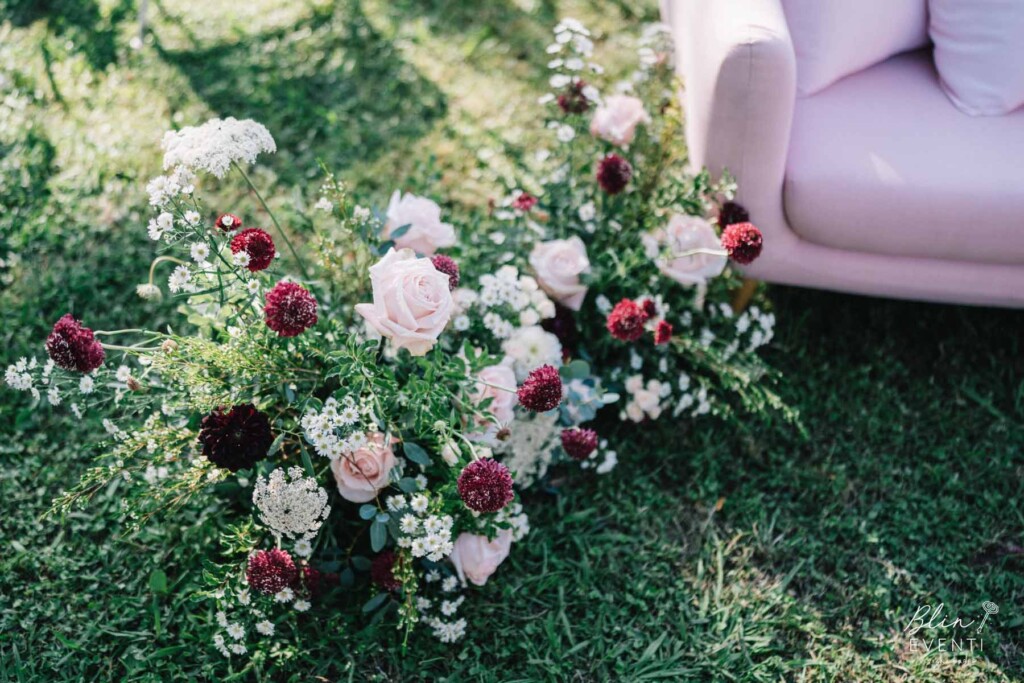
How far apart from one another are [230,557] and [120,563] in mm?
230

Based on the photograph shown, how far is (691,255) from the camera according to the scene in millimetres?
1840

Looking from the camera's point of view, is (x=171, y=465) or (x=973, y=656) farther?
(x=171, y=465)

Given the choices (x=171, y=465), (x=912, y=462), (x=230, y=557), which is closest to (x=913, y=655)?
(x=912, y=462)

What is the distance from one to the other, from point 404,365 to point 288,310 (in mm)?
373

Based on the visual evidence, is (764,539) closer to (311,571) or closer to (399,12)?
(311,571)

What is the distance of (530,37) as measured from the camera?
2869 millimetres

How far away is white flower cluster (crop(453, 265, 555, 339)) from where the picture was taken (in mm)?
1734

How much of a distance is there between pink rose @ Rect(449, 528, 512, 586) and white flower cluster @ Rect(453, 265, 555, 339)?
0.42 metres

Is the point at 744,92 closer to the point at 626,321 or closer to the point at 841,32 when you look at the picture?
the point at 841,32

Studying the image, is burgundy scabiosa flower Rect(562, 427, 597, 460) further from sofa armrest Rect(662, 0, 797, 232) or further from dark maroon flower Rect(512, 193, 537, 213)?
sofa armrest Rect(662, 0, 797, 232)

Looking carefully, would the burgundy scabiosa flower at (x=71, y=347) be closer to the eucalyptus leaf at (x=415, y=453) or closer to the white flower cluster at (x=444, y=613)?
the eucalyptus leaf at (x=415, y=453)

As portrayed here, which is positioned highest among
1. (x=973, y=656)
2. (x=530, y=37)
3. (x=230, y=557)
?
(x=530, y=37)

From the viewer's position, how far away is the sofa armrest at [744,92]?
5.42 feet

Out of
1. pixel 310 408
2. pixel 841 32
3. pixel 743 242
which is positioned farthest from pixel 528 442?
pixel 841 32
